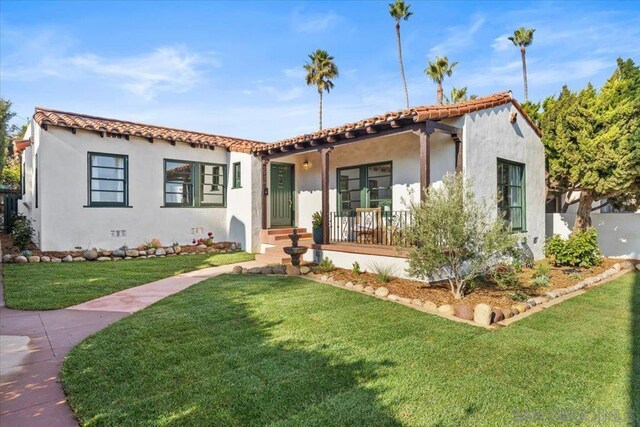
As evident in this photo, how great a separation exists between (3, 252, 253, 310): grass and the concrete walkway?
36 centimetres

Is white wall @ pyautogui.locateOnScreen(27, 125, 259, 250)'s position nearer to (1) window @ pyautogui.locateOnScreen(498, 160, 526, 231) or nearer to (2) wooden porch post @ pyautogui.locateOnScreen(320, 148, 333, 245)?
(2) wooden porch post @ pyautogui.locateOnScreen(320, 148, 333, 245)

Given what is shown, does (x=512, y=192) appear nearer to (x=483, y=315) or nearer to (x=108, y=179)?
(x=483, y=315)

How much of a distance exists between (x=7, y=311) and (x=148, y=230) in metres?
6.90

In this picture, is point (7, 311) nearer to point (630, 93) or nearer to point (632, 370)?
point (632, 370)

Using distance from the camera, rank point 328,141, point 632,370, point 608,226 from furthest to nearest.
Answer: point 608,226 → point 328,141 → point 632,370

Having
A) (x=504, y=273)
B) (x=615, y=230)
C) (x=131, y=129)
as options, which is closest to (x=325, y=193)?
(x=504, y=273)

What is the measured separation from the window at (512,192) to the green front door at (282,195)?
283 inches

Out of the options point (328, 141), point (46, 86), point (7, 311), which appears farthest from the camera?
point (46, 86)

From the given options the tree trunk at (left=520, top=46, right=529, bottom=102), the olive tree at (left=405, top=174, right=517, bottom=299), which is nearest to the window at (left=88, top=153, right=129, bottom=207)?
the olive tree at (left=405, top=174, right=517, bottom=299)

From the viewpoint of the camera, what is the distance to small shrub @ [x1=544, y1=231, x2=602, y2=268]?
31.9 feet

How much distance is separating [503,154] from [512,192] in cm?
136

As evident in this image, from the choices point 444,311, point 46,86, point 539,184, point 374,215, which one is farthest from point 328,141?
point 46,86

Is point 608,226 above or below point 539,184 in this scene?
below

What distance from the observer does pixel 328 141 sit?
9656 mm
